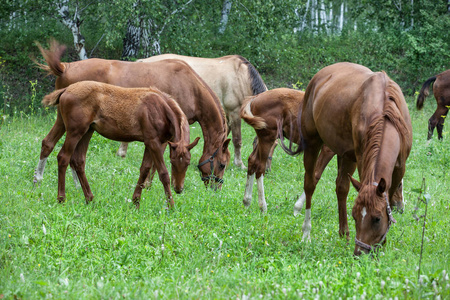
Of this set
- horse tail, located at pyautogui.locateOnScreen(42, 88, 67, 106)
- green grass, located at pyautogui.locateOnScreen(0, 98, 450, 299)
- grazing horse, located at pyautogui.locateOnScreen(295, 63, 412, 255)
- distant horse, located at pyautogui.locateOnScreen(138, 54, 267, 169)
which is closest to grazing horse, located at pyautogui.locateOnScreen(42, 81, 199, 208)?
horse tail, located at pyautogui.locateOnScreen(42, 88, 67, 106)

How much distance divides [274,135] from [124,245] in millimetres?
2951

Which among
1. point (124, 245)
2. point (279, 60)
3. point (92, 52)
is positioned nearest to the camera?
point (124, 245)

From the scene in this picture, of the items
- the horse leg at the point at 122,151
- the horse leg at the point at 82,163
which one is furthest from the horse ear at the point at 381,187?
the horse leg at the point at 122,151

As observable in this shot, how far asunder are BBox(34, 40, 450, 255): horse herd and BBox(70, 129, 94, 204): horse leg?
1 centimetres

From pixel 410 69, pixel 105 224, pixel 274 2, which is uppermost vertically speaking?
pixel 274 2

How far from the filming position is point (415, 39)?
747 inches

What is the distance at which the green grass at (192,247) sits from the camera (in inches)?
140

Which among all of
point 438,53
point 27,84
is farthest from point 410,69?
point 27,84

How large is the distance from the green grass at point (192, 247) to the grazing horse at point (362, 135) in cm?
29

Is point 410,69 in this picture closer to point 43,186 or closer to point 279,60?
point 279,60

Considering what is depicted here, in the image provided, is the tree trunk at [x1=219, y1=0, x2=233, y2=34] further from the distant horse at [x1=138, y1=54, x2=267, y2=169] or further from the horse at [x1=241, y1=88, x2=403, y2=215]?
the horse at [x1=241, y1=88, x2=403, y2=215]

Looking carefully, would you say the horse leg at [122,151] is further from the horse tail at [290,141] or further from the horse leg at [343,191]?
the horse leg at [343,191]

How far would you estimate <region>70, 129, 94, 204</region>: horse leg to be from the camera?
19.8 feet

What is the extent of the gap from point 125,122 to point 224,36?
43.9ft
